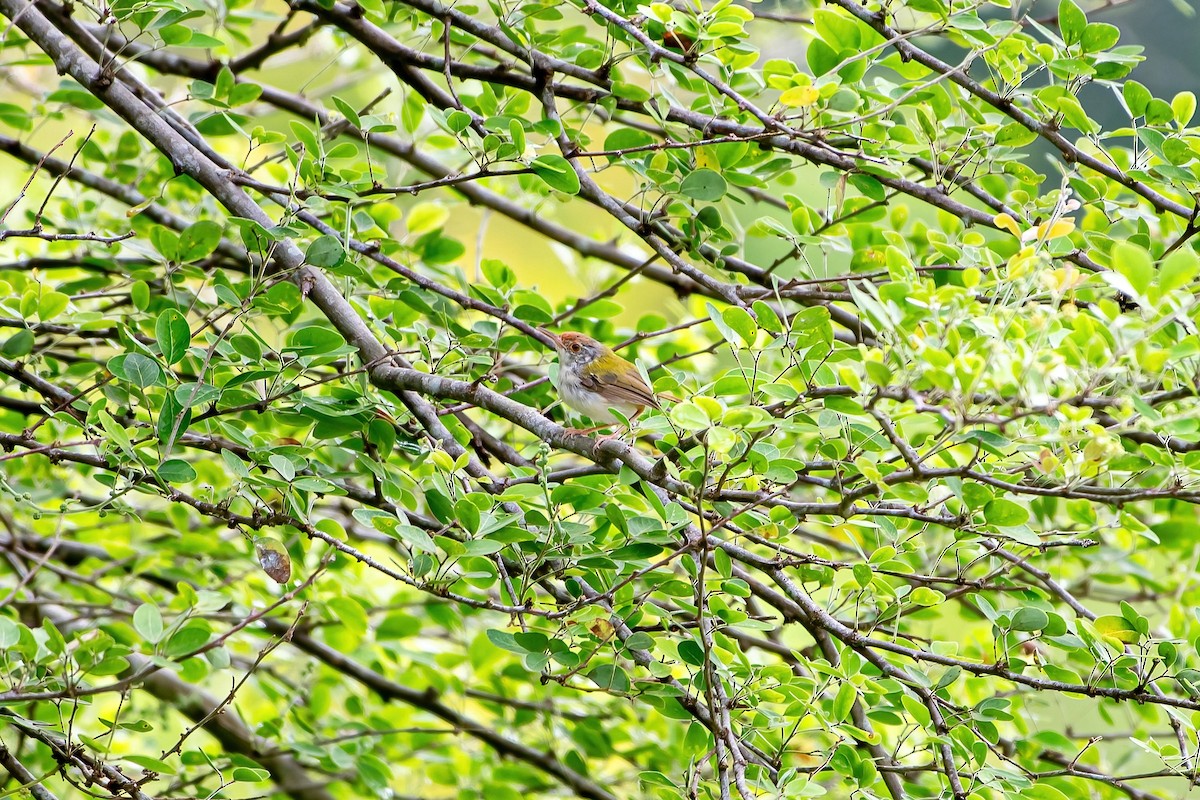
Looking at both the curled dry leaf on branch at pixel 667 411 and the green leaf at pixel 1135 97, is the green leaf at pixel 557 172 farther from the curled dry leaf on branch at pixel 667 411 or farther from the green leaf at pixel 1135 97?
the green leaf at pixel 1135 97

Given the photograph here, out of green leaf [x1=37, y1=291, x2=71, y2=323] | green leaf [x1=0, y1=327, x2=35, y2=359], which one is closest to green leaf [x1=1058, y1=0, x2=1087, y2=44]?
green leaf [x1=37, y1=291, x2=71, y2=323]

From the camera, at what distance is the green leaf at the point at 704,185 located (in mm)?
2875

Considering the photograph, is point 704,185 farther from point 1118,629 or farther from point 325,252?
point 1118,629

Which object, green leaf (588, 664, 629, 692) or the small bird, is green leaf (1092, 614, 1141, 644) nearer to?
green leaf (588, 664, 629, 692)

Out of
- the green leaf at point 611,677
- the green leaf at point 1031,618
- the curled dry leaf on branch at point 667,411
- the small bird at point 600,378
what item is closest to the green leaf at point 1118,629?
the curled dry leaf on branch at point 667,411

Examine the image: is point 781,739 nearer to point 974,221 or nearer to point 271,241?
point 974,221

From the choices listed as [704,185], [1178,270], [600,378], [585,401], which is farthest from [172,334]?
[1178,270]

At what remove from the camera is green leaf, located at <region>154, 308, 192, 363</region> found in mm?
2518

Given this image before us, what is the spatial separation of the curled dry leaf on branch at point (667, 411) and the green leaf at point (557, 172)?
2 centimetres

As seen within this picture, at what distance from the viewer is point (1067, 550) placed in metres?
3.62

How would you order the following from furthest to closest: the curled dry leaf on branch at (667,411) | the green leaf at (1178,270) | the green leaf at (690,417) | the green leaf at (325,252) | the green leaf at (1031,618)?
the green leaf at (325,252) < the green leaf at (1031,618) < the curled dry leaf on branch at (667,411) < the green leaf at (690,417) < the green leaf at (1178,270)

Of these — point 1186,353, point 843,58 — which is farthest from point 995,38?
point 1186,353

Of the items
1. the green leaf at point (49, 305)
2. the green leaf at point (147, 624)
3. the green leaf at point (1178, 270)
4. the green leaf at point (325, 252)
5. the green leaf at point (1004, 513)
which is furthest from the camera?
the green leaf at point (49, 305)

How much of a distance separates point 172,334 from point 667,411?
1.26 meters
